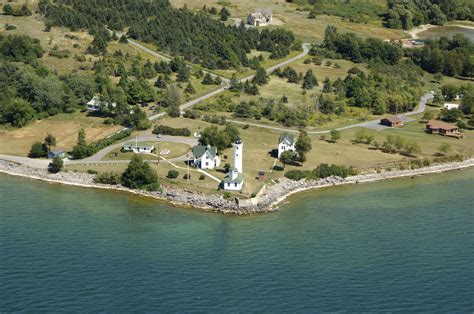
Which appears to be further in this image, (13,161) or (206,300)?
(13,161)

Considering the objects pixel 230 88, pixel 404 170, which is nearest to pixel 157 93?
pixel 230 88

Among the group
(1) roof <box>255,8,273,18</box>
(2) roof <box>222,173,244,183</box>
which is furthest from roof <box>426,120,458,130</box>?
(1) roof <box>255,8,273,18</box>

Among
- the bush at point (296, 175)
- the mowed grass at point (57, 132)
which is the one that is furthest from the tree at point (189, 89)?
the bush at point (296, 175)

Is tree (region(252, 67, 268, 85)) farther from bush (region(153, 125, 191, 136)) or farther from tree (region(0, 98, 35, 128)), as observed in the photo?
tree (region(0, 98, 35, 128))

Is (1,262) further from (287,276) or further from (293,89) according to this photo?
(293,89)

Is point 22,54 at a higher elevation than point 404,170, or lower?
higher

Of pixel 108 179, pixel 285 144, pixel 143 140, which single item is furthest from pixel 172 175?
pixel 285 144

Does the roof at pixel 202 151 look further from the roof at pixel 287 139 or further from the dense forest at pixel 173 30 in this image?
the dense forest at pixel 173 30

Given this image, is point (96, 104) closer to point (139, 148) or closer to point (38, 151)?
point (38, 151)
